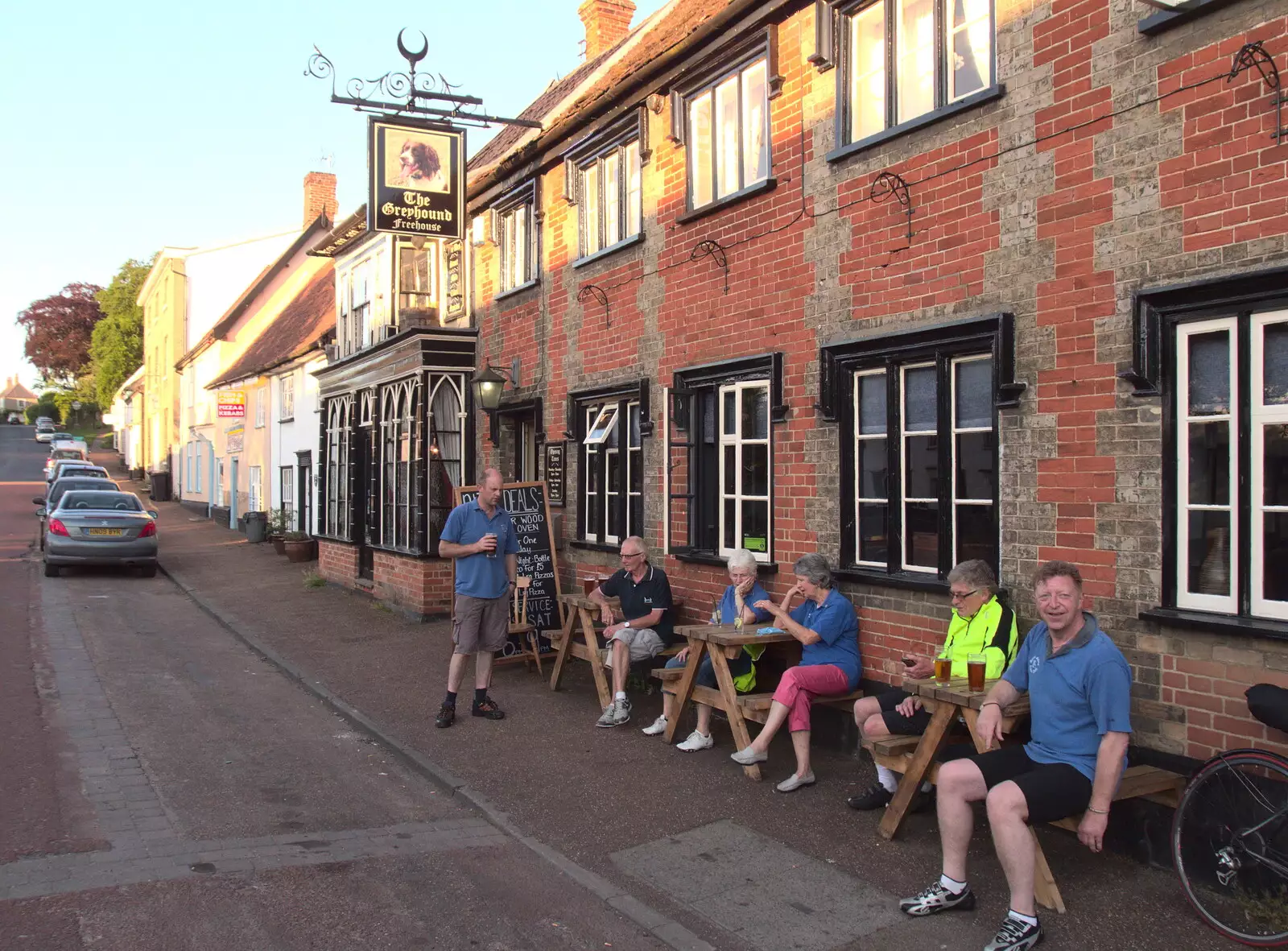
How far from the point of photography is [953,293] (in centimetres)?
673

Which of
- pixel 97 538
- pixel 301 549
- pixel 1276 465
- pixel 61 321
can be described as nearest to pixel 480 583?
pixel 1276 465

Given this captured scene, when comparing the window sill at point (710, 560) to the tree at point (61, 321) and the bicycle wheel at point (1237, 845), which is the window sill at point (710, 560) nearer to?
the bicycle wheel at point (1237, 845)

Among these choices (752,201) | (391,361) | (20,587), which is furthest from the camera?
(20,587)

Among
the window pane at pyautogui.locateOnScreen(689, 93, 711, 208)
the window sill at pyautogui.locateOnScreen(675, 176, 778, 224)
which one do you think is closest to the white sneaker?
the window sill at pyautogui.locateOnScreen(675, 176, 778, 224)

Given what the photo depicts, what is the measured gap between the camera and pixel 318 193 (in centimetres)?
3491

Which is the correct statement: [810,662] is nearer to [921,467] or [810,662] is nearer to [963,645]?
[963,645]

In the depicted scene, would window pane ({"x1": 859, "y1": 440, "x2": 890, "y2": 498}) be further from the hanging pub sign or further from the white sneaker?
the hanging pub sign

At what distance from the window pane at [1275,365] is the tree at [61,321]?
8310cm

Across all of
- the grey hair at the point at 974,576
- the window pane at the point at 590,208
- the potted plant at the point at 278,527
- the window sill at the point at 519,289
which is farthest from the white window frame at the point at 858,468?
the potted plant at the point at 278,527

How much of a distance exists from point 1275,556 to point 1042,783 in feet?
5.24

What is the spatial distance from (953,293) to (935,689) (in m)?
2.57

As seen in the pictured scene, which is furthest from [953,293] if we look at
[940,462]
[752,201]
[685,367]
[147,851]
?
[147,851]

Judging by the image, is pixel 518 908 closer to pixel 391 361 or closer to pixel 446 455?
pixel 446 455

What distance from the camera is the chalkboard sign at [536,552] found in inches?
426
